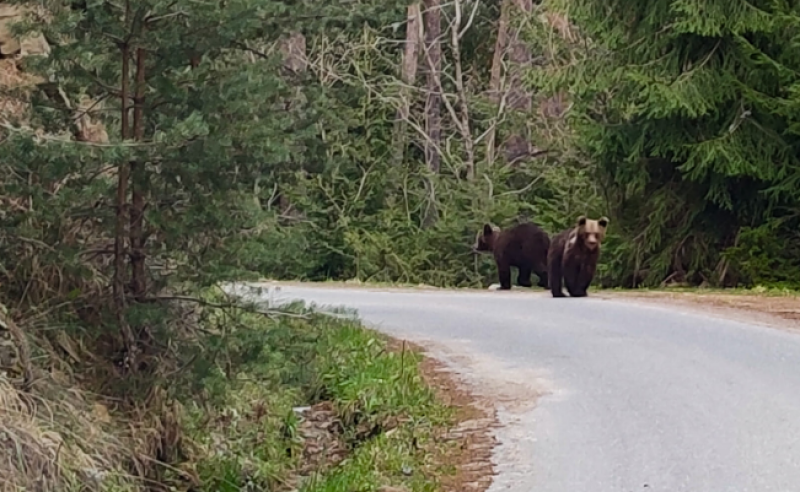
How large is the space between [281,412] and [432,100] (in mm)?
27149

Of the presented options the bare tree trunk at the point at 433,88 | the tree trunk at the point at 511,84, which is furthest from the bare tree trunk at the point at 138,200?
the tree trunk at the point at 511,84

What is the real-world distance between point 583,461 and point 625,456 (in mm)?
290

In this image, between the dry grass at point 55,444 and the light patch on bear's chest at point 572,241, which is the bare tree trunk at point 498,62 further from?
the dry grass at point 55,444

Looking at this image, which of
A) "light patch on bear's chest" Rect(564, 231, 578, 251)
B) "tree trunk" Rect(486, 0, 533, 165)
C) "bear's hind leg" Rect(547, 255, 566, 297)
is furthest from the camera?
"tree trunk" Rect(486, 0, 533, 165)

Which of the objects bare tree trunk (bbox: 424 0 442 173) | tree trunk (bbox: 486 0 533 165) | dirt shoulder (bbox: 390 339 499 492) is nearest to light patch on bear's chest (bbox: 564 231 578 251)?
dirt shoulder (bbox: 390 339 499 492)

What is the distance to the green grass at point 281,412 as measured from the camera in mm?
9305

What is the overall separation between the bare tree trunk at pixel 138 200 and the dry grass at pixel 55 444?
120 cm

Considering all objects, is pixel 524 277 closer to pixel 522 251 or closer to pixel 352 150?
pixel 522 251

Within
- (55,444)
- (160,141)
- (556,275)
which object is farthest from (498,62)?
(55,444)

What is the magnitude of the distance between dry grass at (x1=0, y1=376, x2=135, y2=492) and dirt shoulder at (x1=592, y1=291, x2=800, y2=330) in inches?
359

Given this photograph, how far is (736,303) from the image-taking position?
18.4 meters

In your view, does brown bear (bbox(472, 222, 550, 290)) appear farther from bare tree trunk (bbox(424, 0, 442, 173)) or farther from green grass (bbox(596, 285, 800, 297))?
bare tree trunk (bbox(424, 0, 442, 173))

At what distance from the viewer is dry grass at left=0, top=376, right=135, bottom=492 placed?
722cm

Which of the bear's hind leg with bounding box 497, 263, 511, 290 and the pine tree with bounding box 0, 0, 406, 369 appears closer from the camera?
the pine tree with bounding box 0, 0, 406, 369
